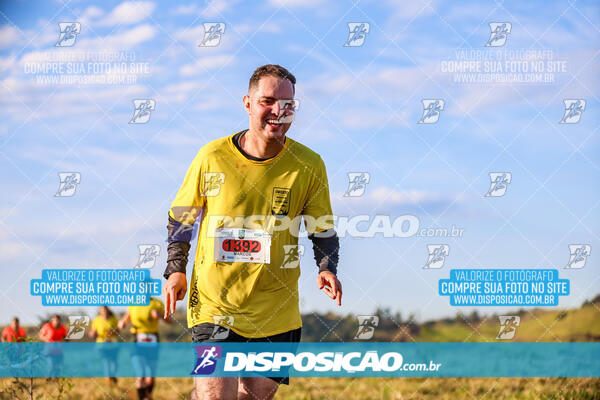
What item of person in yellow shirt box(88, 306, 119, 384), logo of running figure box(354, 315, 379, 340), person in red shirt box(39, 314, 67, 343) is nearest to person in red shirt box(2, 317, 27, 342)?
person in red shirt box(39, 314, 67, 343)

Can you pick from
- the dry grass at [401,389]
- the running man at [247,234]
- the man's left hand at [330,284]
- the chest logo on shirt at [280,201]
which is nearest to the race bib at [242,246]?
the running man at [247,234]

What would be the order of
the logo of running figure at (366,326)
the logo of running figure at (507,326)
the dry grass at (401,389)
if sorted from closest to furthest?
1. the logo of running figure at (366,326)
2. the logo of running figure at (507,326)
3. the dry grass at (401,389)

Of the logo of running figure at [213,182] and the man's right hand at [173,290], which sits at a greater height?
the logo of running figure at [213,182]

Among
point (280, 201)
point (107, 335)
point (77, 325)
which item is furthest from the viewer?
point (107, 335)

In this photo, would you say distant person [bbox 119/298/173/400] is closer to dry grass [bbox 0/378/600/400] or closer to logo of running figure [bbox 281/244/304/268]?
dry grass [bbox 0/378/600/400]

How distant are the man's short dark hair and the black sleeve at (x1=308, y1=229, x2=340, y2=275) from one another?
1231 mm

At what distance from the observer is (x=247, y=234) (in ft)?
18.6

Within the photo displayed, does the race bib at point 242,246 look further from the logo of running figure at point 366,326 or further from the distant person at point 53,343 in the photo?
the distant person at point 53,343

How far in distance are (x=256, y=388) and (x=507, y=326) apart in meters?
3.27

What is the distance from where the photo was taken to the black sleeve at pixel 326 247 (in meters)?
5.86

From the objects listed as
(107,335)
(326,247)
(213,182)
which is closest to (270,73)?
(213,182)

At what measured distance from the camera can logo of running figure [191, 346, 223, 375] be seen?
5.51 metres

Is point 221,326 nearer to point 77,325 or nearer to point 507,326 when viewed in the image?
point 77,325

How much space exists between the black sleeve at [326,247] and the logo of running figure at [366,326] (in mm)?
1453
